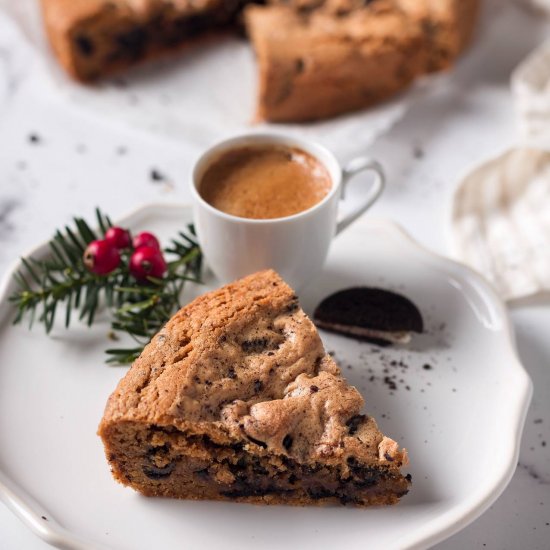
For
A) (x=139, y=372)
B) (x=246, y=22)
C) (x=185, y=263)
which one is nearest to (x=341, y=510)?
(x=139, y=372)

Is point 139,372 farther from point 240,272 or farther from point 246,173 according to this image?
point 246,173

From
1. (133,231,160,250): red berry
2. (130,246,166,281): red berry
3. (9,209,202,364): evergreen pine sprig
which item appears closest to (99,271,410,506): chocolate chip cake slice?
(9,209,202,364): evergreen pine sprig

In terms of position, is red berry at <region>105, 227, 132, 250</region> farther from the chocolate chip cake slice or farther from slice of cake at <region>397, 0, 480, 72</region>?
slice of cake at <region>397, 0, 480, 72</region>

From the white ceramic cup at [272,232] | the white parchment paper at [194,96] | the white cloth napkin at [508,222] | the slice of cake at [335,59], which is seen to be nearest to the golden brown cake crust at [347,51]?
the slice of cake at [335,59]

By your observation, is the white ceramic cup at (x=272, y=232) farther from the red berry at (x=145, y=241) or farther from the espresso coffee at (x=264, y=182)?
the red berry at (x=145, y=241)

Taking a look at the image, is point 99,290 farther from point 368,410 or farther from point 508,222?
point 508,222

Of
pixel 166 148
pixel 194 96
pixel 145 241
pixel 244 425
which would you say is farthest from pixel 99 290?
pixel 194 96
